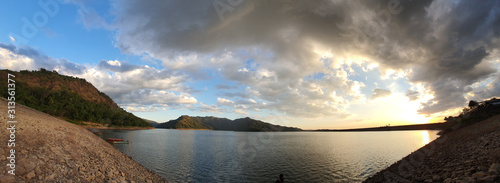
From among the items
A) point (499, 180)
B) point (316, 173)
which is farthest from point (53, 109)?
point (499, 180)

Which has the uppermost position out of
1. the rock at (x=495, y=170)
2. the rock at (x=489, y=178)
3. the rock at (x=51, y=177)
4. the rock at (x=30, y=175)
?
the rock at (x=495, y=170)

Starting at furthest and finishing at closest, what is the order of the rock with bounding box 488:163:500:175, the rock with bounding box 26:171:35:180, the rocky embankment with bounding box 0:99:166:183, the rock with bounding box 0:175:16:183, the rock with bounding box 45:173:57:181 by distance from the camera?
the rock with bounding box 45:173:57:181, the rocky embankment with bounding box 0:99:166:183, the rock with bounding box 26:171:35:180, the rock with bounding box 0:175:16:183, the rock with bounding box 488:163:500:175

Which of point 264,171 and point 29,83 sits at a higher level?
point 29,83

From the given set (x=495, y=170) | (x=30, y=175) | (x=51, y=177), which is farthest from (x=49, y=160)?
(x=495, y=170)

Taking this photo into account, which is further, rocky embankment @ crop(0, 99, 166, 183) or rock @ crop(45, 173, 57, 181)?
rock @ crop(45, 173, 57, 181)

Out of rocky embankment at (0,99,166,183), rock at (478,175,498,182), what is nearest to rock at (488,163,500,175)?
rock at (478,175,498,182)

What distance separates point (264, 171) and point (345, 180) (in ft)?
46.1

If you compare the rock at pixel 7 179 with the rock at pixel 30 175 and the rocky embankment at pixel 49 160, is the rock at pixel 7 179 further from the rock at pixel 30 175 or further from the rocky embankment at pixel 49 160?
the rock at pixel 30 175

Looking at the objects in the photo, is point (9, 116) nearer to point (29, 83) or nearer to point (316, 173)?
point (316, 173)

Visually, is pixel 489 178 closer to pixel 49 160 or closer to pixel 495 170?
pixel 495 170

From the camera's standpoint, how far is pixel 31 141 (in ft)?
51.4

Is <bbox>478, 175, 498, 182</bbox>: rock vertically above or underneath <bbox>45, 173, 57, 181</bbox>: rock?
above

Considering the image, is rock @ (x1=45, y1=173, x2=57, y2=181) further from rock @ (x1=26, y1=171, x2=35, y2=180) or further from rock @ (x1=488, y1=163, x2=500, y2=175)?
rock @ (x1=488, y1=163, x2=500, y2=175)

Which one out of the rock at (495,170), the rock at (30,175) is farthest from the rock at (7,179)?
the rock at (495,170)
